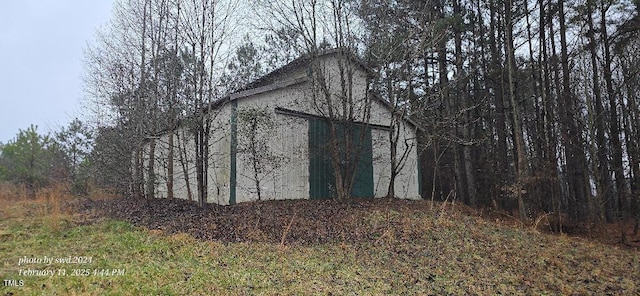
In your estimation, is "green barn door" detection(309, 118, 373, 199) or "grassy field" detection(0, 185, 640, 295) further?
"green barn door" detection(309, 118, 373, 199)

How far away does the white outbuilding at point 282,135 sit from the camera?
10609 mm

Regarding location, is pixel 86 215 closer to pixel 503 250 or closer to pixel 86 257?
pixel 86 257

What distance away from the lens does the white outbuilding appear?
10609mm

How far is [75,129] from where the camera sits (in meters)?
14.2

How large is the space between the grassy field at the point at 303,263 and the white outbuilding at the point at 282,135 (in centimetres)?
317

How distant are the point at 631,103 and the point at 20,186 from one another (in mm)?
23415

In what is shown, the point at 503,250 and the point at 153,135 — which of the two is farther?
the point at 153,135

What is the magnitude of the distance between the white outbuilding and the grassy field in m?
3.17

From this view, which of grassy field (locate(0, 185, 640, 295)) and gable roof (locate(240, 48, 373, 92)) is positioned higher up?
gable roof (locate(240, 48, 373, 92))

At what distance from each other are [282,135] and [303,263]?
589 centimetres

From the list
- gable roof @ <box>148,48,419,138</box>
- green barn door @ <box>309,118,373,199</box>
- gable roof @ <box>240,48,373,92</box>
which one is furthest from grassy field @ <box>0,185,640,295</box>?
gable roof @ <box>240,48,373,92</box>

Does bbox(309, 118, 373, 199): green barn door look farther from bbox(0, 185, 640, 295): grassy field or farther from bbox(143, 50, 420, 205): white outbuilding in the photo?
bbox(0, 185, 640, 295): grassy field

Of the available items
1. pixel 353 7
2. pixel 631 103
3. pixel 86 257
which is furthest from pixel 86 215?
pixel 631 103

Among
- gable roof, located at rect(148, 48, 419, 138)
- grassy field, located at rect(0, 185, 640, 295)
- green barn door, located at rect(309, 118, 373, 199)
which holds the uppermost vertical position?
gable roof, located at rect(148, 48, 419, 138)
